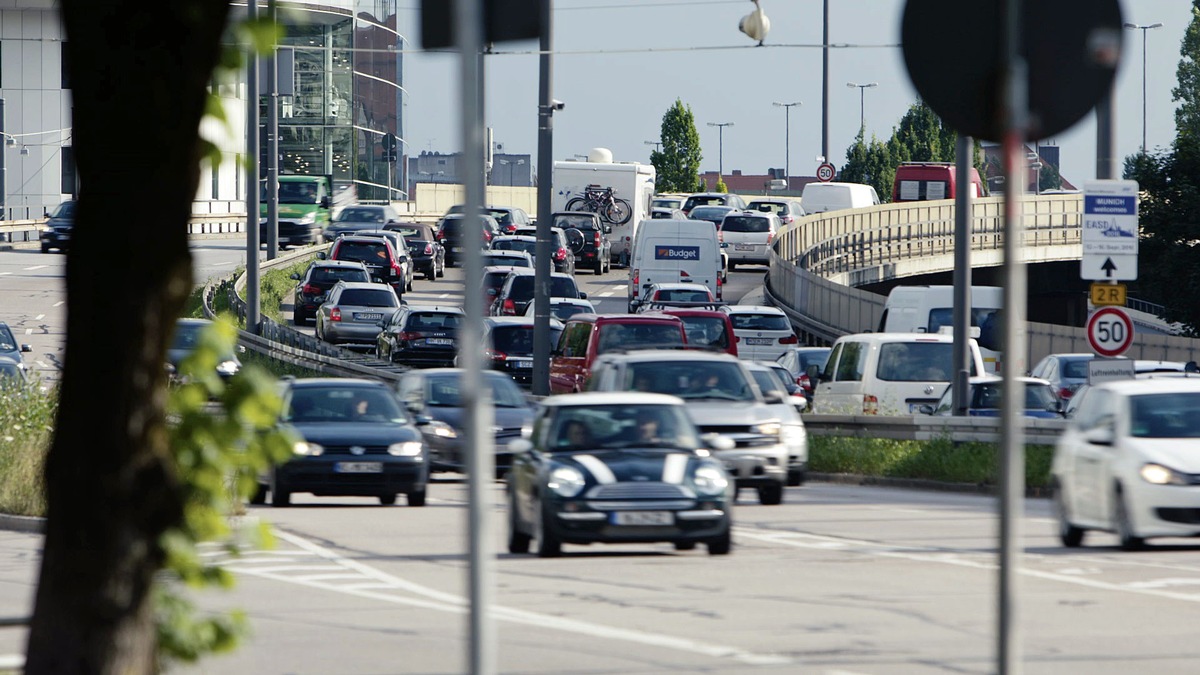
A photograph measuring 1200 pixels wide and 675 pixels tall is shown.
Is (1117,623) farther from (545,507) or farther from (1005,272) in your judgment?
(1005,272)

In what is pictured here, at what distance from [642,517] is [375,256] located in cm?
4094

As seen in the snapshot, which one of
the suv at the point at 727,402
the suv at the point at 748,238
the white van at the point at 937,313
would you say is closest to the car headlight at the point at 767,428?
the suv at the point at 727,402

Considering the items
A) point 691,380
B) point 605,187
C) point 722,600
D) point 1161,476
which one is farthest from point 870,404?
point 605,187

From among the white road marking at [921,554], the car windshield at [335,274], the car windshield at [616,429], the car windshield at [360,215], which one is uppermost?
the car windshield at [360,215]

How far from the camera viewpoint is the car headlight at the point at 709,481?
1634cm

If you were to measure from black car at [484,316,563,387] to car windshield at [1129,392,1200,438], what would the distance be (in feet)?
67.1

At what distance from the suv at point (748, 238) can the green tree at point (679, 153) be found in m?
60.2

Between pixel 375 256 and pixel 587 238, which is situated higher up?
pixel 587 238

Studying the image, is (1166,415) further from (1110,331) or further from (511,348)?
(511,348)

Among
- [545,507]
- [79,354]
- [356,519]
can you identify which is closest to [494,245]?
[356,519]

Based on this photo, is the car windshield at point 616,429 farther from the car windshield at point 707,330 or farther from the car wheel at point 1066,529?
the car windshield at point 707,330

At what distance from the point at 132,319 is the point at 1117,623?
7.95 metres

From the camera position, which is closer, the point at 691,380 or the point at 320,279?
the point at 691,380

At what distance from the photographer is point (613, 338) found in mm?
31469
